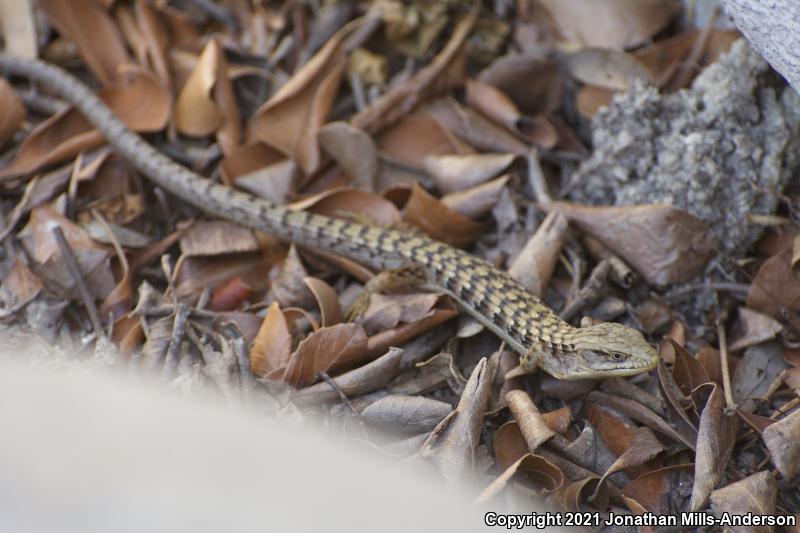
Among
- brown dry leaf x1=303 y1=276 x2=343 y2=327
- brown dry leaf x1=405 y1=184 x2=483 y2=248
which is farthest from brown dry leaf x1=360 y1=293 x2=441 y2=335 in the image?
brown dry leaf x1=405 y1=184 x2=483 y2=248

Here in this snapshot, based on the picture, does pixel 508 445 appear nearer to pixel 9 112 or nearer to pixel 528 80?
pixel 528 80

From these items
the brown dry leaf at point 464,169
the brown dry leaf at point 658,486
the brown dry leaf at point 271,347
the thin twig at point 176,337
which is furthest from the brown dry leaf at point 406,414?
the brown dry leaf at point 464,169

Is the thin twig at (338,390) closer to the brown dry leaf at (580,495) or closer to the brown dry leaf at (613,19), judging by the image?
the brown dry leaf at (580,495)

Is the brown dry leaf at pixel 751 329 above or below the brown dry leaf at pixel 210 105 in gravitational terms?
below

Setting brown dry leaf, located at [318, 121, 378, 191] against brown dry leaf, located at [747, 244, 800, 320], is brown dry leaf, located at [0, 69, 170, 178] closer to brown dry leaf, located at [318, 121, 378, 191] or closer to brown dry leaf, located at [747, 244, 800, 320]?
brown dry leaf, located at [318, 121, 378, 191]

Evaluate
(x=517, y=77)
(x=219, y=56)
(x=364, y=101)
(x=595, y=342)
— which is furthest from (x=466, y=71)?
(x=595, y=342)

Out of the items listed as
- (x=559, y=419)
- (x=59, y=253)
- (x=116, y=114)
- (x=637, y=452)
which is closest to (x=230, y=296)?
(x=59, y=253)

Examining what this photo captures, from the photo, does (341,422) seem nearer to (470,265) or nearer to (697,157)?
(470,265)

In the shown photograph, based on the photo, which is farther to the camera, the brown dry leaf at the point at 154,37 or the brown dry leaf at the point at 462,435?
the brown dry leaf at the point at 154,37
